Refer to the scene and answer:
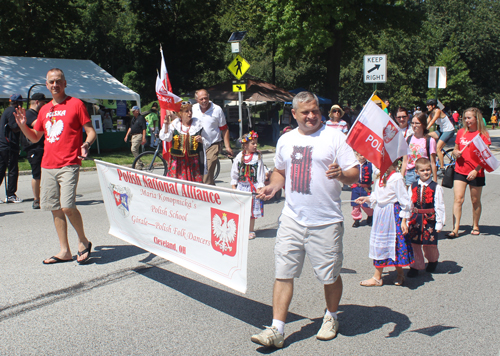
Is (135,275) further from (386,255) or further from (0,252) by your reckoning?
(386,255)

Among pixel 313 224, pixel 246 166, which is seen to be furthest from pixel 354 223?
pixel 313 224

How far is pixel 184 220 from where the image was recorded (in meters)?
4.06

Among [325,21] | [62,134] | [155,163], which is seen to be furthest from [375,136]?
[325,21]

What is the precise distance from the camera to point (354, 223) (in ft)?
24.4

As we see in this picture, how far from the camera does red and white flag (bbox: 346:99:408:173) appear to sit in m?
3.63

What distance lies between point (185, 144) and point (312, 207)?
9.88 feet

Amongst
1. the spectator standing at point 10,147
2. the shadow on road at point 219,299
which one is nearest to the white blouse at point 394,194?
the shadow on road at point 219,299

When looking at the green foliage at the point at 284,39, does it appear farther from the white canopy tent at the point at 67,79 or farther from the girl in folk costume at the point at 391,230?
the girl in folk costume at the point at 391,230

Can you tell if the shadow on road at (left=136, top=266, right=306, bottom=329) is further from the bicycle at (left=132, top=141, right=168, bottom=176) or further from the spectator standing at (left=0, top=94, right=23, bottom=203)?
the bicycle at (left=132, top=141, right=168, bottom=176)

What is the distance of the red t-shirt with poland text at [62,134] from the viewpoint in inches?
199

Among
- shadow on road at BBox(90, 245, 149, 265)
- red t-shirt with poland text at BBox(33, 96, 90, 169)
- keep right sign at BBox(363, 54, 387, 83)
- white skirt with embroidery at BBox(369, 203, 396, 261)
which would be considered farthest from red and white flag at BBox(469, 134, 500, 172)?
keep right sign at BBox(363, 54, 387, 83)

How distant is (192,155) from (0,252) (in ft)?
8.56

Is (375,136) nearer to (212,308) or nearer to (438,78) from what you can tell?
(212,308)

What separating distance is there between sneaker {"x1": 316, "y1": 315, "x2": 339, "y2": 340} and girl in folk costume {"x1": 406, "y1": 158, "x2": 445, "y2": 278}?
1.84 metres
